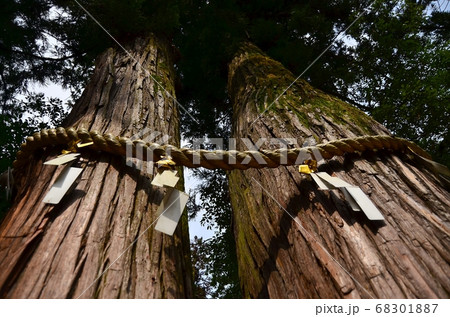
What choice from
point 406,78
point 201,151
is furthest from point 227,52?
point 201,151

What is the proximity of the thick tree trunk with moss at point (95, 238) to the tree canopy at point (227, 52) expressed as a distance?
6.11ft

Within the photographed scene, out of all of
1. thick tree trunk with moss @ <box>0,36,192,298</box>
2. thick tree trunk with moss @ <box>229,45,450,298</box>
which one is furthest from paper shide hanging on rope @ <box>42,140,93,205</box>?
thick tree trunk with moss @ <box>229,45,450,298</box>

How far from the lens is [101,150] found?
4.27 feet

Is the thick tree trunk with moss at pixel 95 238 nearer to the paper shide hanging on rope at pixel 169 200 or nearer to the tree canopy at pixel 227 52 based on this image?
the paper shide hanging on rope at pixel 169 200

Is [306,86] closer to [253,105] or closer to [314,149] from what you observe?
[253,105]

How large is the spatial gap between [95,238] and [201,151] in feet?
1.47

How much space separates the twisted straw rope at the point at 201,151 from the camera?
1185 millimetres

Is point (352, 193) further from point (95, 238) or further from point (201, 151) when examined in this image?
point (95, 238)

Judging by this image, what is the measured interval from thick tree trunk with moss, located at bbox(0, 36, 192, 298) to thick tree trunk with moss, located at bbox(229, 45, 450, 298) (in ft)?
1.10

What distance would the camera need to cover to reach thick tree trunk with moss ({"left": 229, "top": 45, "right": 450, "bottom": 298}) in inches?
34.6

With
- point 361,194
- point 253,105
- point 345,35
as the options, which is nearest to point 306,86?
point 253,105

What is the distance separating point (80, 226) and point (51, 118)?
3.76 metres

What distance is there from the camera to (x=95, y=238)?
99 centimetres
